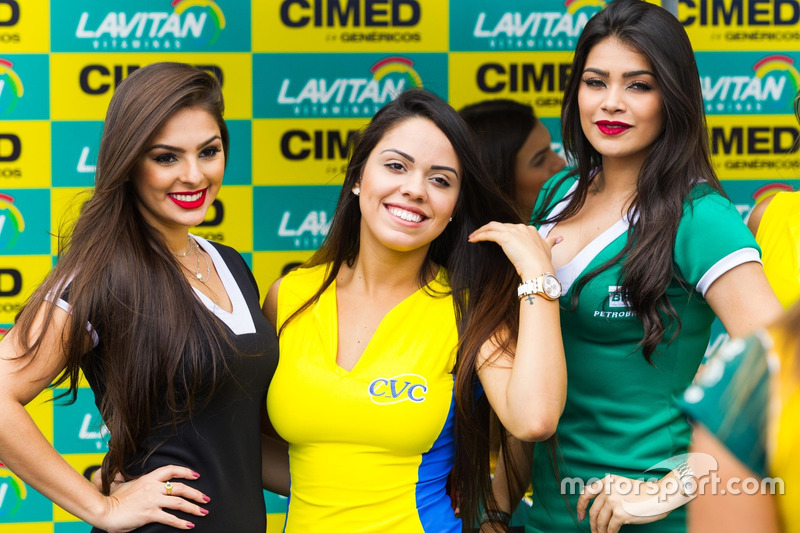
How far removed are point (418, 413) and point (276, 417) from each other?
345 millimetres

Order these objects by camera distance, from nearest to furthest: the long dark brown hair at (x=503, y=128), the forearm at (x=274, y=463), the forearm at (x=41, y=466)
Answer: the forearm at (x=41, y=466) < the forearm at (x=274, y=463) < the long dark brown hair at (x=503, y=128)

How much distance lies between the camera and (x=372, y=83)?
3.56 meters

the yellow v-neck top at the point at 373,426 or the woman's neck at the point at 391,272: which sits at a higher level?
the woman's neck at the point at 391,272

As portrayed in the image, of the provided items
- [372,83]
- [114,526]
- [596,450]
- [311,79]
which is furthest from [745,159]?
[114,526]

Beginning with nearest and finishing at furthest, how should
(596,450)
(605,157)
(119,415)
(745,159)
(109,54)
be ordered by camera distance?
(119,415) → (596,450) → (605,157) → (109,54) → (745,159)

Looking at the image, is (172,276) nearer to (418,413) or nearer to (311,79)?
(418,413)

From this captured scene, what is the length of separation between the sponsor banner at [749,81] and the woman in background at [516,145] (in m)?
0.77

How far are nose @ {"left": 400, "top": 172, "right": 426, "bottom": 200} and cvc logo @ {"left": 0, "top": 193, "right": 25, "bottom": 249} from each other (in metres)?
2.14

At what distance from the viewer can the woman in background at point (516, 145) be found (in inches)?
134

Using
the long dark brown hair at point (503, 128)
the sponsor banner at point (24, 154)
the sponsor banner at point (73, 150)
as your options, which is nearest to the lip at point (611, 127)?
the long dark brown hair at point (503, 128)

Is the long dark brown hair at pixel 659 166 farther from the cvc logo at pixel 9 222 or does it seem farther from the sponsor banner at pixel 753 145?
the cvc logo at pixel 9 222

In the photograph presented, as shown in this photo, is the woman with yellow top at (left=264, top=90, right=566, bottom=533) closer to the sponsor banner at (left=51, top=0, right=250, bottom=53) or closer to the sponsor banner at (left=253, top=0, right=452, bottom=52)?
the sponsor banner at (left=253, top=0, right=452, bottom=52)

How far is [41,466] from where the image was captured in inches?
74.1

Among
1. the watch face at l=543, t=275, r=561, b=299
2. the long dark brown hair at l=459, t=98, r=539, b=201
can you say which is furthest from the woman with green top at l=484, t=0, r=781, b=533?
the long dark brown hair at l=459, t=98, r=539, b=201
